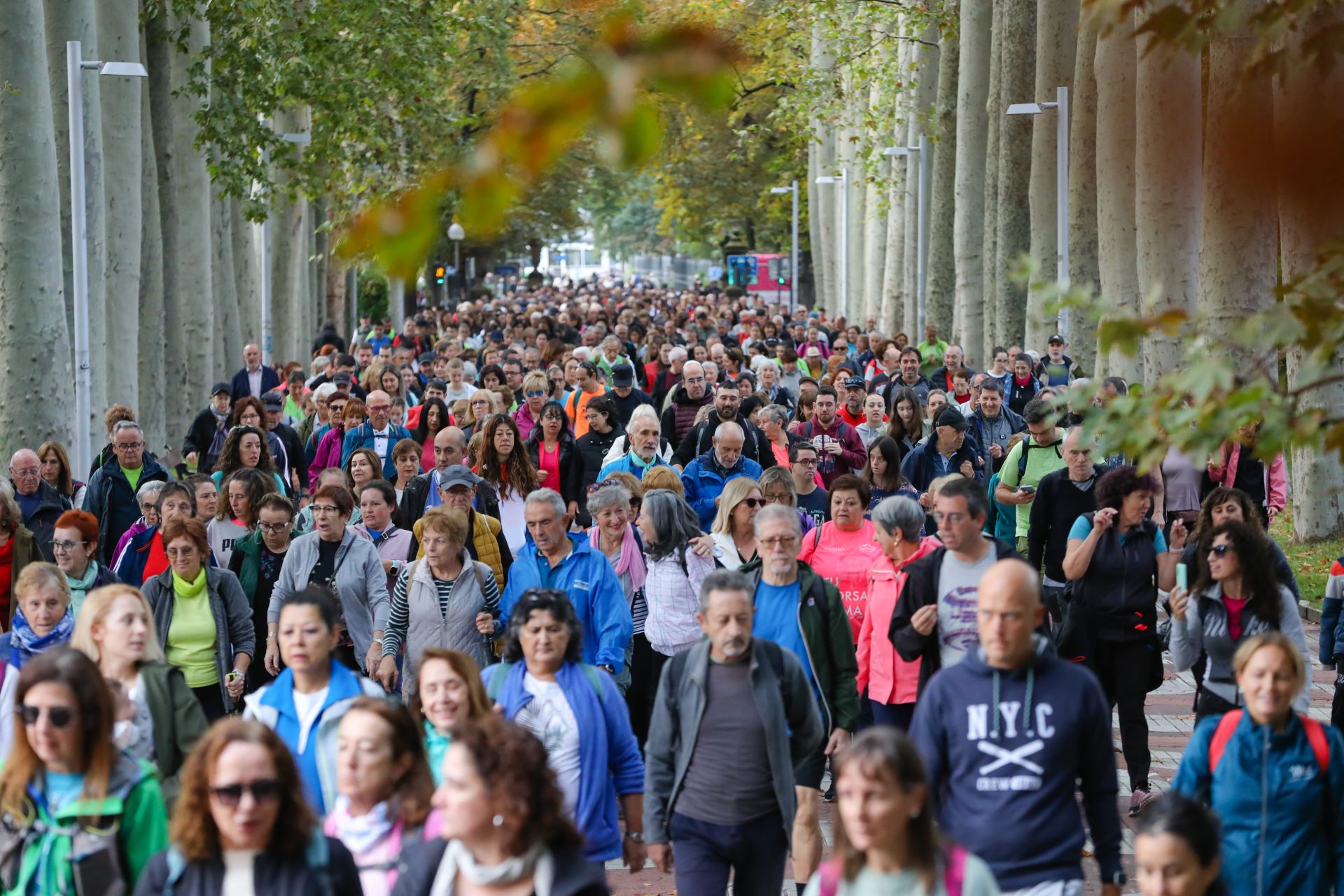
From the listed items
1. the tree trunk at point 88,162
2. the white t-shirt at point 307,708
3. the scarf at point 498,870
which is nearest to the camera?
the scarf at point 498,870

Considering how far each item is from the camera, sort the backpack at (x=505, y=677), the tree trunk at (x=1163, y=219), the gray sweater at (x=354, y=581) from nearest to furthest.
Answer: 1. the backpack at (x=505, y=677)
2. the gray sweater at (x=354, y=581)
3. the tree trunk at (x=1163, y=219)

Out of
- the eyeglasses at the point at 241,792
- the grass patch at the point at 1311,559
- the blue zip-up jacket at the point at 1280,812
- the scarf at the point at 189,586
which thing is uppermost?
the scarf at the point at 189,586

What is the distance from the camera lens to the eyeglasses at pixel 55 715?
17.8 feet

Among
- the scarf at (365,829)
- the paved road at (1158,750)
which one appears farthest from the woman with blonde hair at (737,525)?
the scarf at (365,829)

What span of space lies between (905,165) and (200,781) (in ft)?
134

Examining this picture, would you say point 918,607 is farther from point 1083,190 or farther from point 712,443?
point 1083,190

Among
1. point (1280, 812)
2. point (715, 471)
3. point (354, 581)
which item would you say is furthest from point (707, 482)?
point (1280, 812)

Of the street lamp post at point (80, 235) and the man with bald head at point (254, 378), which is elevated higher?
the street lamp post at point (80, 235)

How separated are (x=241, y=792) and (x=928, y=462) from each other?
28.3 feet

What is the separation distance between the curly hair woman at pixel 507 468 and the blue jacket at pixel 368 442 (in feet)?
7.58

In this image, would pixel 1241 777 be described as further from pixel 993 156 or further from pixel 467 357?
pixel 993 156

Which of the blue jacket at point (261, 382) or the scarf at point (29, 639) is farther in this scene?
the blue jacket at point (261, 382)

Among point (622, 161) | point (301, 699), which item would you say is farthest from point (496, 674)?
point (622, 161)

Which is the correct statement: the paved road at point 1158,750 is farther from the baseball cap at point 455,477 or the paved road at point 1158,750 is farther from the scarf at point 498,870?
the baseball cap at point 455,477
